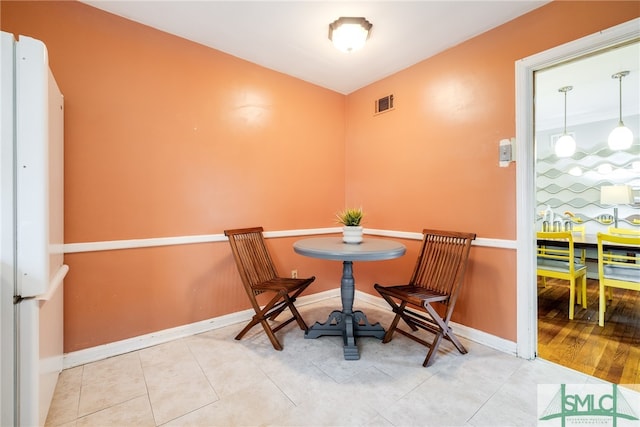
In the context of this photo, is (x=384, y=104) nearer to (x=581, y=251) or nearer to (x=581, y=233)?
(x=581, y=233)

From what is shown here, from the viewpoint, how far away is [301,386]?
66.8 inches

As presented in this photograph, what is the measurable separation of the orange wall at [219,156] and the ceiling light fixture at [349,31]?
85 cm

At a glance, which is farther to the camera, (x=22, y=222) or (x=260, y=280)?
(x=260, y=280)

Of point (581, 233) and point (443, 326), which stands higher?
point (581, 233)

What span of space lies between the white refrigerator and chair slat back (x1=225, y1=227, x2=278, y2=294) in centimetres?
130

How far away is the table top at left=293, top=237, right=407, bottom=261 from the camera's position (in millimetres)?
1937

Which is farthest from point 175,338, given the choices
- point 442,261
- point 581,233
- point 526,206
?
point 581,233

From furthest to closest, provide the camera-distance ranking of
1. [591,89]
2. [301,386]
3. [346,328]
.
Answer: [591,89] < [346,328] < [301,386]

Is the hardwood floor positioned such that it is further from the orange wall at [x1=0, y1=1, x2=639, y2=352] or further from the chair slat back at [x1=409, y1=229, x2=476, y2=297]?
the chair slat back at [x1=409, y1=229, x2=476, y2=297]

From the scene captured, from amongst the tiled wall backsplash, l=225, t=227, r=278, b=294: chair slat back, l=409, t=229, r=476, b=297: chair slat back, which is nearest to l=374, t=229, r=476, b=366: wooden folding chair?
l=409, t=229, r=476, b=297: chair slat back

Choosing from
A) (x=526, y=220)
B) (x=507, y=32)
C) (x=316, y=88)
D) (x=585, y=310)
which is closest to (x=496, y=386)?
(x=526, y=220)

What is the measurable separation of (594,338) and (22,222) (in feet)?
12.6

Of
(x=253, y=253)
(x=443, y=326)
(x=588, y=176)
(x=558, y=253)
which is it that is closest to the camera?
(x=443, y=326)

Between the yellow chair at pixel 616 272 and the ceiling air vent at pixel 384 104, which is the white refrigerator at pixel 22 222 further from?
the yellow chair at pixel 616 272
